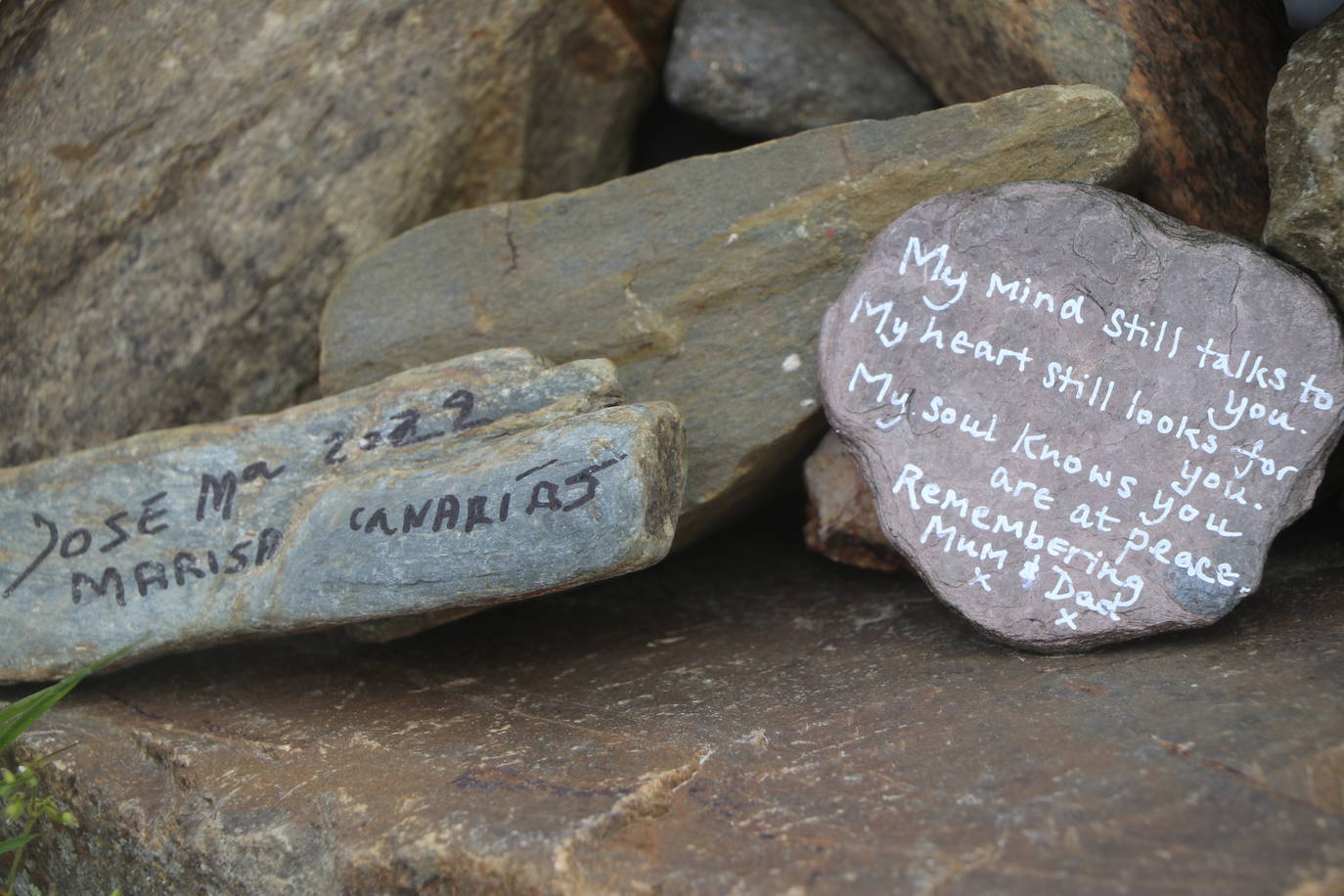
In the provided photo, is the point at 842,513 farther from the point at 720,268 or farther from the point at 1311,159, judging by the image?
the point at 1311,159

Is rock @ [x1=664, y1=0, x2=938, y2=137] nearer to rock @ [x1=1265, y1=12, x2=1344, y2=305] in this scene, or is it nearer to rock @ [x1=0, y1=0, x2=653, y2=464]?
rock @ [x1=0, y1=0, x2=653, y2=464]

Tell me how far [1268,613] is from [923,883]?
1.04 meters

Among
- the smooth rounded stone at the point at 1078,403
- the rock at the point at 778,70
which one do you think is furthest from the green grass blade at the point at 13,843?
the rock at the point at 778,70

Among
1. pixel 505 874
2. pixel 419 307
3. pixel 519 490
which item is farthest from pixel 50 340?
pixel 505 874

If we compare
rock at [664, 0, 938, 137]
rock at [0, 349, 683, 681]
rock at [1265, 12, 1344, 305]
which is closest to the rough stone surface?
rock at [0, 349, 683, 681]

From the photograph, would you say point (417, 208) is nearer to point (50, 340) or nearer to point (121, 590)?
point (50, 340)

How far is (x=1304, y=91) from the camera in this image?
2.03 meters

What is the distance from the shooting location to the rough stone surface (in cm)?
150

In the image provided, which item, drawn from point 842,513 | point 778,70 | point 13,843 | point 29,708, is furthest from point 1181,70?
point 13,843

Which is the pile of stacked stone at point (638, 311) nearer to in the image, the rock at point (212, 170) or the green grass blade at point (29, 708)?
the rock at point (212, 170)

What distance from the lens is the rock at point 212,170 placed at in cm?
247

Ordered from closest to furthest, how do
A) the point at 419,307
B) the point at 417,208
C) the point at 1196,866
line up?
1. the point at 1196,866
2. the point at 419,307
3. the point at 417,208

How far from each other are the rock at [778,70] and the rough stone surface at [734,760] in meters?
1.23

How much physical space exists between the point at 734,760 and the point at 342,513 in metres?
0.84
